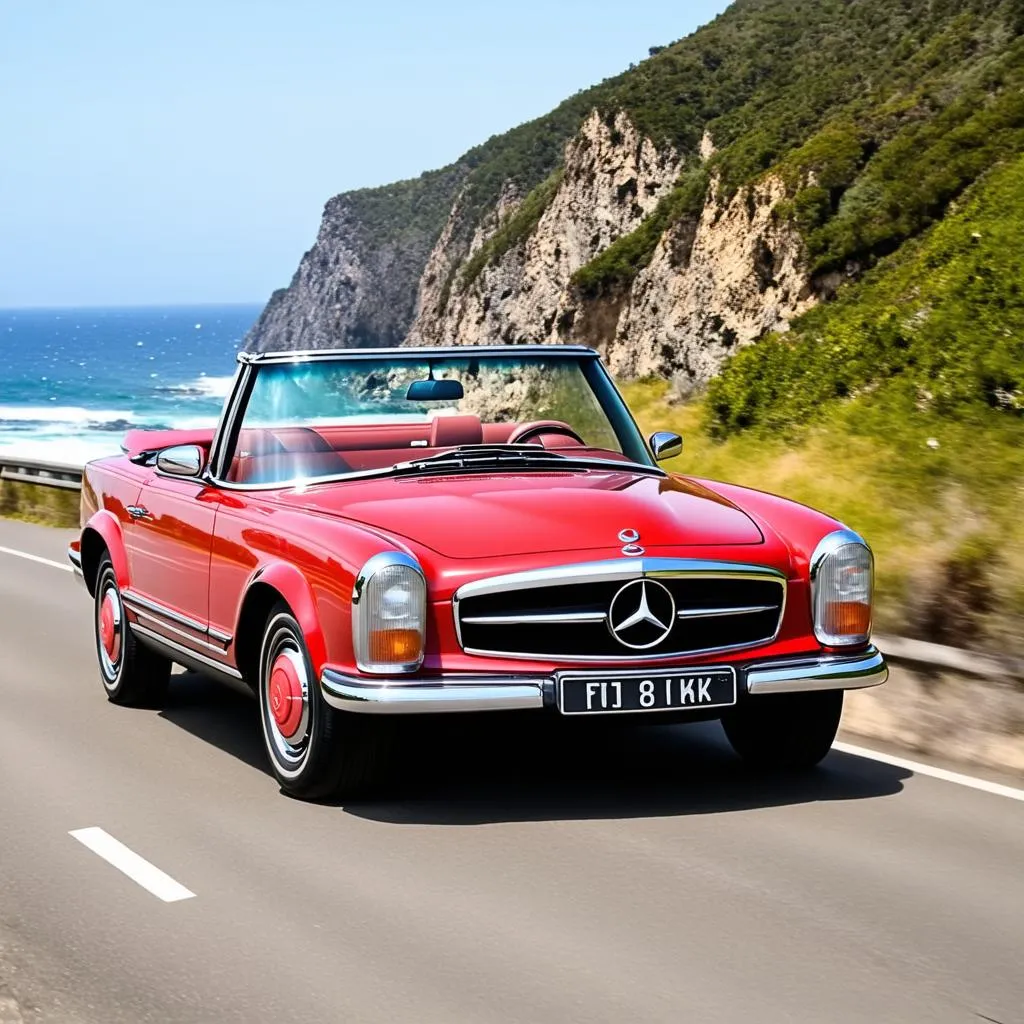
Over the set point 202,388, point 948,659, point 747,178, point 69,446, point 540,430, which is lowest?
point 202,388

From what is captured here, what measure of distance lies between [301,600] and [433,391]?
4.90 feet

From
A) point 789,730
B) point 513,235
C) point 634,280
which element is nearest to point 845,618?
point 789,730

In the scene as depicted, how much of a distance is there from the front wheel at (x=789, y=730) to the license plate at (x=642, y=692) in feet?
1.51

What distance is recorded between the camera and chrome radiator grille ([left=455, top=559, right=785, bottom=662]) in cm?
579

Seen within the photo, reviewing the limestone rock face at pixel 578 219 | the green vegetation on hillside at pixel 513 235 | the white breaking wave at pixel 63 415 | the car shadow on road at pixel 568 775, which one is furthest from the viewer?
the white breaking wave at pixel 63 415

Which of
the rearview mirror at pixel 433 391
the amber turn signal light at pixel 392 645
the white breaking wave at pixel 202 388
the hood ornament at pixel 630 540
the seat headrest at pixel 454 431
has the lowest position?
the white breaking wave at pixel 202 388

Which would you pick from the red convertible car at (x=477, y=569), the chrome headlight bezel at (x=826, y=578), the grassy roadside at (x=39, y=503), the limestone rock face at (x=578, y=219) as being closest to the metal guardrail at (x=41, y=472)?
the grassy roadside at (x=39, y=503)

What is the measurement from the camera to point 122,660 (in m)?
8.40

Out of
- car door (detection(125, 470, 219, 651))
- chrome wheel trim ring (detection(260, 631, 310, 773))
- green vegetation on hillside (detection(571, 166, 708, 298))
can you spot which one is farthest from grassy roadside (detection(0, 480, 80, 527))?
green vegetation on hillside (detection(571, 166, 708, 298))

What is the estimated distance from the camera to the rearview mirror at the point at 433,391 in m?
7.28

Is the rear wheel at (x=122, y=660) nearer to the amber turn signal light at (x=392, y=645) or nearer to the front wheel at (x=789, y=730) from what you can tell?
the amber turn signal light at (x=392, y=645)

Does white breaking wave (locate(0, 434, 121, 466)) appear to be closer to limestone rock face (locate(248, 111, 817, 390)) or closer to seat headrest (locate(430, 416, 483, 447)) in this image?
limestone rock face (locate(248, 111, 817, 390))

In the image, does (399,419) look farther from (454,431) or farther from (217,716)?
(217,716)

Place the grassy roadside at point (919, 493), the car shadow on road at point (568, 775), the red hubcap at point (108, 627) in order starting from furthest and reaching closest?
1. the red hubcap at point (108, 627)
2. the grassy roadside at point (919, 493)
3. the car shadow on road at point (568, 775)
